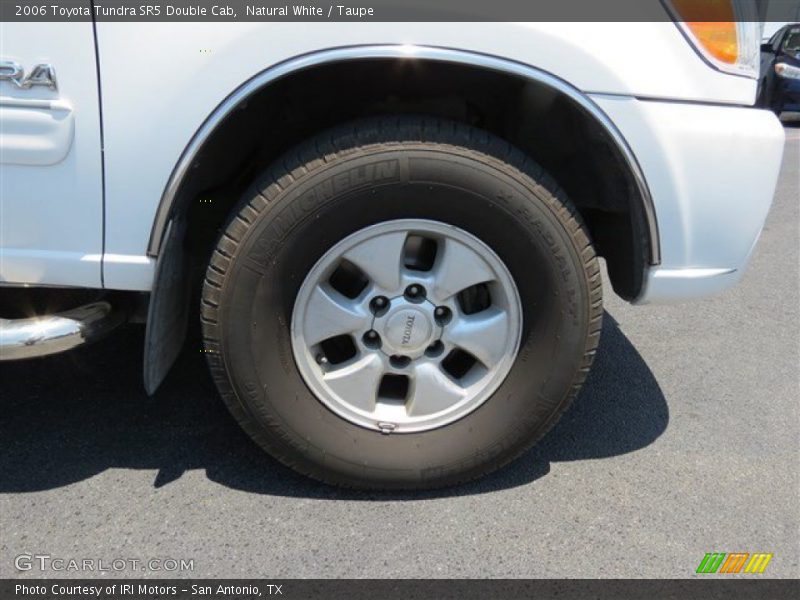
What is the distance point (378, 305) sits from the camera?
82.1 inches

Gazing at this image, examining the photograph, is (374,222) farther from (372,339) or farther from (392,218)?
(372,339)

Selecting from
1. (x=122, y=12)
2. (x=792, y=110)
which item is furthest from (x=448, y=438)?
(x=792, y=110)

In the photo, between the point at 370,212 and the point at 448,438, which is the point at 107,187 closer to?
the point at 370,212

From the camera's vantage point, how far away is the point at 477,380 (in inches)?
86.7

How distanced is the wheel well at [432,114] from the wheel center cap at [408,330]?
622mm

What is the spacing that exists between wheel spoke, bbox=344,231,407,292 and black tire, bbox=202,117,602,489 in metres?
0.06

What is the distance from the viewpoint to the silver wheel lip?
79.3 inches

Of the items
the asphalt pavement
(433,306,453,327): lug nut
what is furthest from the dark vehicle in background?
(433,306,453,327): lug nut

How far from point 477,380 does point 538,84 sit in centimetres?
88

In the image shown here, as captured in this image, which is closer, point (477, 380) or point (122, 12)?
point (122, 12)

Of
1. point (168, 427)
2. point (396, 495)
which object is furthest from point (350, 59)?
point (168, 427)

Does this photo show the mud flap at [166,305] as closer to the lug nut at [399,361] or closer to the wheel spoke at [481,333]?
the lug nut at [399,361]

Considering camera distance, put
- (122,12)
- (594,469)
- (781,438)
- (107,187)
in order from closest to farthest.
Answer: (122,12), (107,187), (594,469), (781,438)

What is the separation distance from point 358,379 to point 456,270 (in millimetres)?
434
